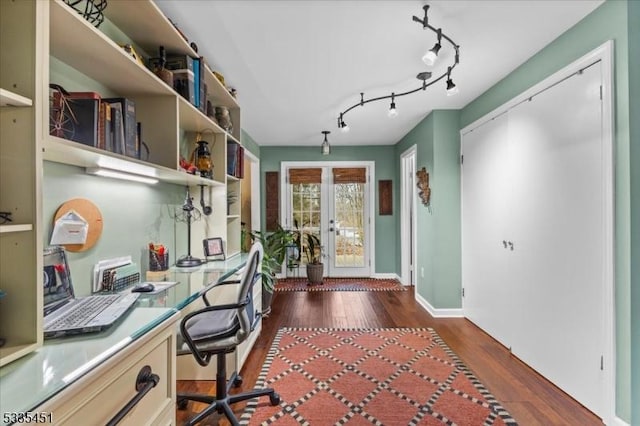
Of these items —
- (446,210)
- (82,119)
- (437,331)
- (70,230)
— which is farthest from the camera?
(446,210)

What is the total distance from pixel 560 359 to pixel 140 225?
291 cm

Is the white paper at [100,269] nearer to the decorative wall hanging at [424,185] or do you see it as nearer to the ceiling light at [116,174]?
the ceiling light at [116,174]

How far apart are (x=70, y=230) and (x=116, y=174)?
387 mm

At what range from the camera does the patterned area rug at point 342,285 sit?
4668mm

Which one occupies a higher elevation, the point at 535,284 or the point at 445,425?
the point at 535,284

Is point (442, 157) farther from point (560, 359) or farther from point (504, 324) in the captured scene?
point (560, 359)

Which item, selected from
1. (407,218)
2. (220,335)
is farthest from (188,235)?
(407,218)

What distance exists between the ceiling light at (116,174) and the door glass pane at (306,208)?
3549 mm

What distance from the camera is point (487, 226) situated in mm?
2916

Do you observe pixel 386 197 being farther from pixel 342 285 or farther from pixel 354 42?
pixel 354 42

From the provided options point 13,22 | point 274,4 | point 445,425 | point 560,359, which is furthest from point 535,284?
point 13,22

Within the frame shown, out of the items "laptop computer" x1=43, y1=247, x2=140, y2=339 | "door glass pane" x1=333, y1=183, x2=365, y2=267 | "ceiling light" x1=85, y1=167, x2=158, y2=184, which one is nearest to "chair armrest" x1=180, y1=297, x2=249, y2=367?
"laptop computer" x1=43, y1=247, x2=140, y2=339

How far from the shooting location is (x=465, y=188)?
3324 mm

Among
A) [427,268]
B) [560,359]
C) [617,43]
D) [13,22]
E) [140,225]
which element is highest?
[617,43]
